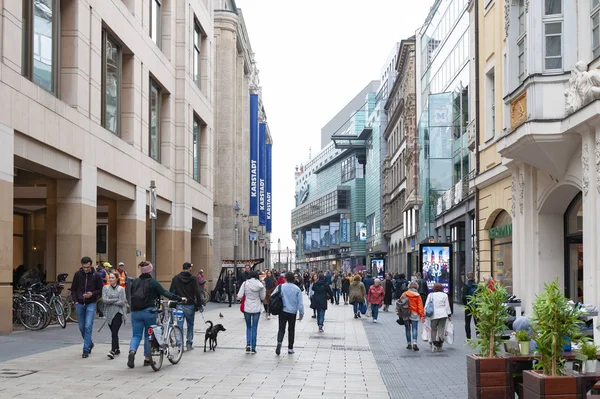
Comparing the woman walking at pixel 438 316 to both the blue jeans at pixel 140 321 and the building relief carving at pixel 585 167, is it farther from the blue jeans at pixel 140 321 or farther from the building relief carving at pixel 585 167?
the blue jeans at pixel 140 321

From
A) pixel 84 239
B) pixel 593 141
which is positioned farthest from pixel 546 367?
pixel 84 239

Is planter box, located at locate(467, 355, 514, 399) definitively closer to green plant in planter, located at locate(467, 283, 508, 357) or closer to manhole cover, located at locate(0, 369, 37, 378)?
green plant in planter, located at locate(467, 283, 508, 357)

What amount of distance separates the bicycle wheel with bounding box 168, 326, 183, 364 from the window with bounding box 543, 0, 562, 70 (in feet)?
32.4

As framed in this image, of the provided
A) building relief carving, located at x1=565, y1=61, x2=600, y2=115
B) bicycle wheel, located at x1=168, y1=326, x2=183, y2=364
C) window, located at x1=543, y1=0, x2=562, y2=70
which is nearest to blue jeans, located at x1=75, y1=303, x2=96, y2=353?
bicycle wheel, located at x1=168, y1=326, x2=183, y2=364

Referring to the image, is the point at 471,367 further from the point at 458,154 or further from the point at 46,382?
the point at 458,154

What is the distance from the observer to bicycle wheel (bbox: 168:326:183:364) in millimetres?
14648

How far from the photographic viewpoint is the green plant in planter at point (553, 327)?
7500mm

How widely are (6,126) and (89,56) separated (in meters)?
6.63

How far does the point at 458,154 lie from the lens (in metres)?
39.6

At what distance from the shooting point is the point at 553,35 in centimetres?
1919

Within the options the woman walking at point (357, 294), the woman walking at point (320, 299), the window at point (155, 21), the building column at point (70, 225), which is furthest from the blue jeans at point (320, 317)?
the window at point (155, 21)

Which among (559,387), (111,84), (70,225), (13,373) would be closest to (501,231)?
(70,225)

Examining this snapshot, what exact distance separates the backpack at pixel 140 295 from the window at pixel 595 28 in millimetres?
9987

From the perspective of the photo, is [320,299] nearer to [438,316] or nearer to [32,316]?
[438,316]
